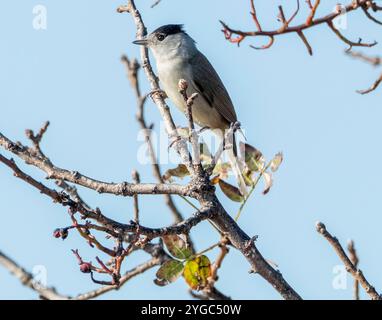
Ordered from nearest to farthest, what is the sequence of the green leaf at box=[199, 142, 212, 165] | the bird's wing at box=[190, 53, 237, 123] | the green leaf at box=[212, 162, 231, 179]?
1. the green leaf at box=[212, 162, 231, 179]
2. the green leaf at box=[199, 142, 212, 165]
3. the bird's wing at box=[190, 53, 237, 123]

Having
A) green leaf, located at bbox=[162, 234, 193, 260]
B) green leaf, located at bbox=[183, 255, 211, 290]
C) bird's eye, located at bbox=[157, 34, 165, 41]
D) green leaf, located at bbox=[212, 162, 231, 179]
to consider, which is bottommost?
green leaf, located at bbox=[183, 255, 211, 290]

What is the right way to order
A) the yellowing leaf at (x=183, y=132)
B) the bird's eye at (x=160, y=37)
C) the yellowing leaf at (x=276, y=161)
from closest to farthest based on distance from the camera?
the yellowing leaf at (x=276, y=161), the yellowing leaf at (x=183, y=132), the bird's eye at (x=160, y=37)

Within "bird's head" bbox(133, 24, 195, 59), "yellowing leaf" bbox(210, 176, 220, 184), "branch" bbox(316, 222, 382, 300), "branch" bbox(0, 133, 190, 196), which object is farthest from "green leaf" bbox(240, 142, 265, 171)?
"bird's head" bbox(133, 24, 195, 59)

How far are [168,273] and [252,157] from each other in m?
0.76

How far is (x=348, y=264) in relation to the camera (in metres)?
2.66

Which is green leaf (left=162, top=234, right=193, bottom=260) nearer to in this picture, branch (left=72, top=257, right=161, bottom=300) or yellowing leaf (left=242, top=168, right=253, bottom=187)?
branch (left=72, top=257, right=161, bottom=300)

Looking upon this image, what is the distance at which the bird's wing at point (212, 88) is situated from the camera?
616cm

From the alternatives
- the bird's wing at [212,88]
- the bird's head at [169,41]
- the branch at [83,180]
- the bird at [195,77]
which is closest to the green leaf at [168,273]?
the branch at [83,180]

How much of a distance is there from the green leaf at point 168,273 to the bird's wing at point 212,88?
10.1 ft

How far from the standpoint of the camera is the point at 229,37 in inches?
98.3

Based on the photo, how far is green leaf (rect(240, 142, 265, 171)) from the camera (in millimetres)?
3469

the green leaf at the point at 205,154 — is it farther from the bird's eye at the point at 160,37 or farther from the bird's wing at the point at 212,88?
the bird's eye at the point at 160,37

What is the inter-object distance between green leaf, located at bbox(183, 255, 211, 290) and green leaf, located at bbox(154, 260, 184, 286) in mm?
60
